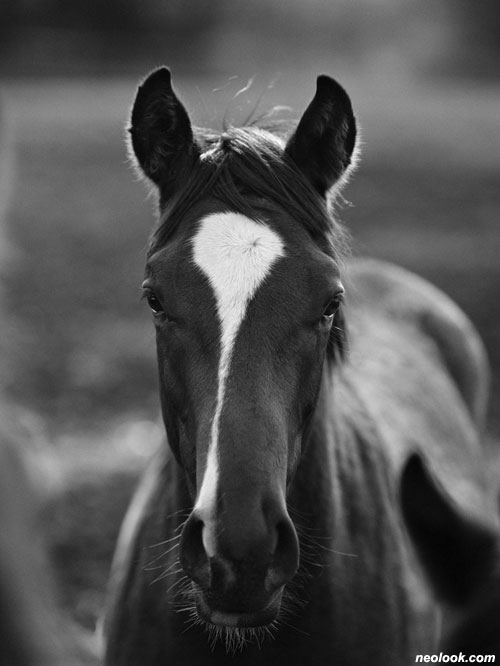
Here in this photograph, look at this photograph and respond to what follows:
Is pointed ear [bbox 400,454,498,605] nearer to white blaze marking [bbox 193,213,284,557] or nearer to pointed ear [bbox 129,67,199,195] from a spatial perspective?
white blaze marking [bbox 193,213,284,557]

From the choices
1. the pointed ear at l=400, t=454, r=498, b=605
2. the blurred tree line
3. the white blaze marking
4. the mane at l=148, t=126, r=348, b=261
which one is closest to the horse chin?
the white blaze marking

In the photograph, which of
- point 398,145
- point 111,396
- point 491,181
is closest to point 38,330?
point 111,396

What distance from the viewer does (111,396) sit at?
24.5 feet

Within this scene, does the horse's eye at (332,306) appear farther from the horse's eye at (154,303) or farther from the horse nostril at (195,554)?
the horse nostril at (195,554)

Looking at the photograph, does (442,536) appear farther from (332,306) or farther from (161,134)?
(161,134)

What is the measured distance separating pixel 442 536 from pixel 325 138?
1.31 m

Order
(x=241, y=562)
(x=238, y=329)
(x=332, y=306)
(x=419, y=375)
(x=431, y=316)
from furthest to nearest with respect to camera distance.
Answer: (x=431, y=316)
(x=419, y=375)
(x=332, y=306)
(x=238, y=329)
(x=241, y=562)

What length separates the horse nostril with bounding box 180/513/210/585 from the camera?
6.55ft

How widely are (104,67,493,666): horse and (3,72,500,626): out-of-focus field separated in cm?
56

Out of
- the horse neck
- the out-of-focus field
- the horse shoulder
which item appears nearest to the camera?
the horse neck

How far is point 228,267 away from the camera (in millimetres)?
2195

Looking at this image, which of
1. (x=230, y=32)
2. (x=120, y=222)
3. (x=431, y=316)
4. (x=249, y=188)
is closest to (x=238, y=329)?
(x=249, y=188)

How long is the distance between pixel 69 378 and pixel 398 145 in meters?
14.4

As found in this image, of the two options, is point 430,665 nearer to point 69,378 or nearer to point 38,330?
point 69,378
